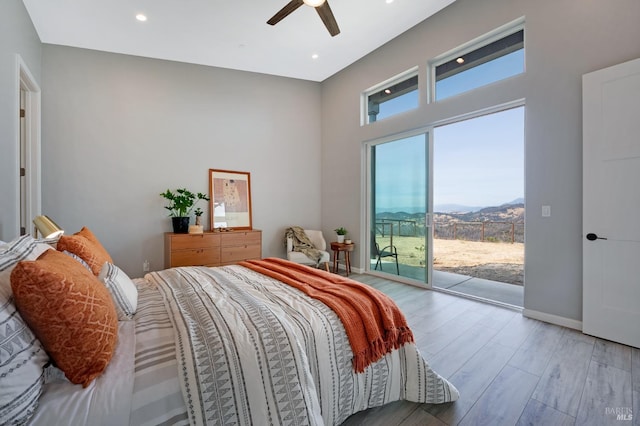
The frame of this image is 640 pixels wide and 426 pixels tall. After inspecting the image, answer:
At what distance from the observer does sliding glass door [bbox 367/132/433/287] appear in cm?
396

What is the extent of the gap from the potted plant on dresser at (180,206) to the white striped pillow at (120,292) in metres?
2.61

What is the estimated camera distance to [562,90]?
2.68 m

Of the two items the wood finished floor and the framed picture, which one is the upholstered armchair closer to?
the framed picture

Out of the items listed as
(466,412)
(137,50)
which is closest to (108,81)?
(137,50)

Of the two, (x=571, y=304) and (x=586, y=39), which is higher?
(x=586, y=39)

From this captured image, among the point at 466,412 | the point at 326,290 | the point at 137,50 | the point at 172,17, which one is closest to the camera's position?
the point at 466,412

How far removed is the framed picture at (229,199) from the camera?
15.1 ft

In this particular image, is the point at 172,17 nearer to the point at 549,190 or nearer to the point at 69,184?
the point at 69,184

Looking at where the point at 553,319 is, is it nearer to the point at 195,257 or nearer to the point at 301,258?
the point at 301,258

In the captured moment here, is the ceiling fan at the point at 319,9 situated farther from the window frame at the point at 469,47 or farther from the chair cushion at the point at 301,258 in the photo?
the chair cushion at the point at 301,258

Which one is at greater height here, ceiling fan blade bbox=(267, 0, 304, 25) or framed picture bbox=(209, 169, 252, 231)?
ceiling fan blade bbox=(267, 0, 304, 25)

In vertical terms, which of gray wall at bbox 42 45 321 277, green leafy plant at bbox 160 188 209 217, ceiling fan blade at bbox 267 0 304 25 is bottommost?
green leafy plant at bbox 160 188 209 217

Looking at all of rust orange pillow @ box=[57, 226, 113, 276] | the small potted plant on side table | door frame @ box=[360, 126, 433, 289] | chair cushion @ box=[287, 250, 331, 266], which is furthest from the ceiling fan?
chair cushion @ box=[287, 250, 331, 266]

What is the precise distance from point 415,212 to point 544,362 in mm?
2309
